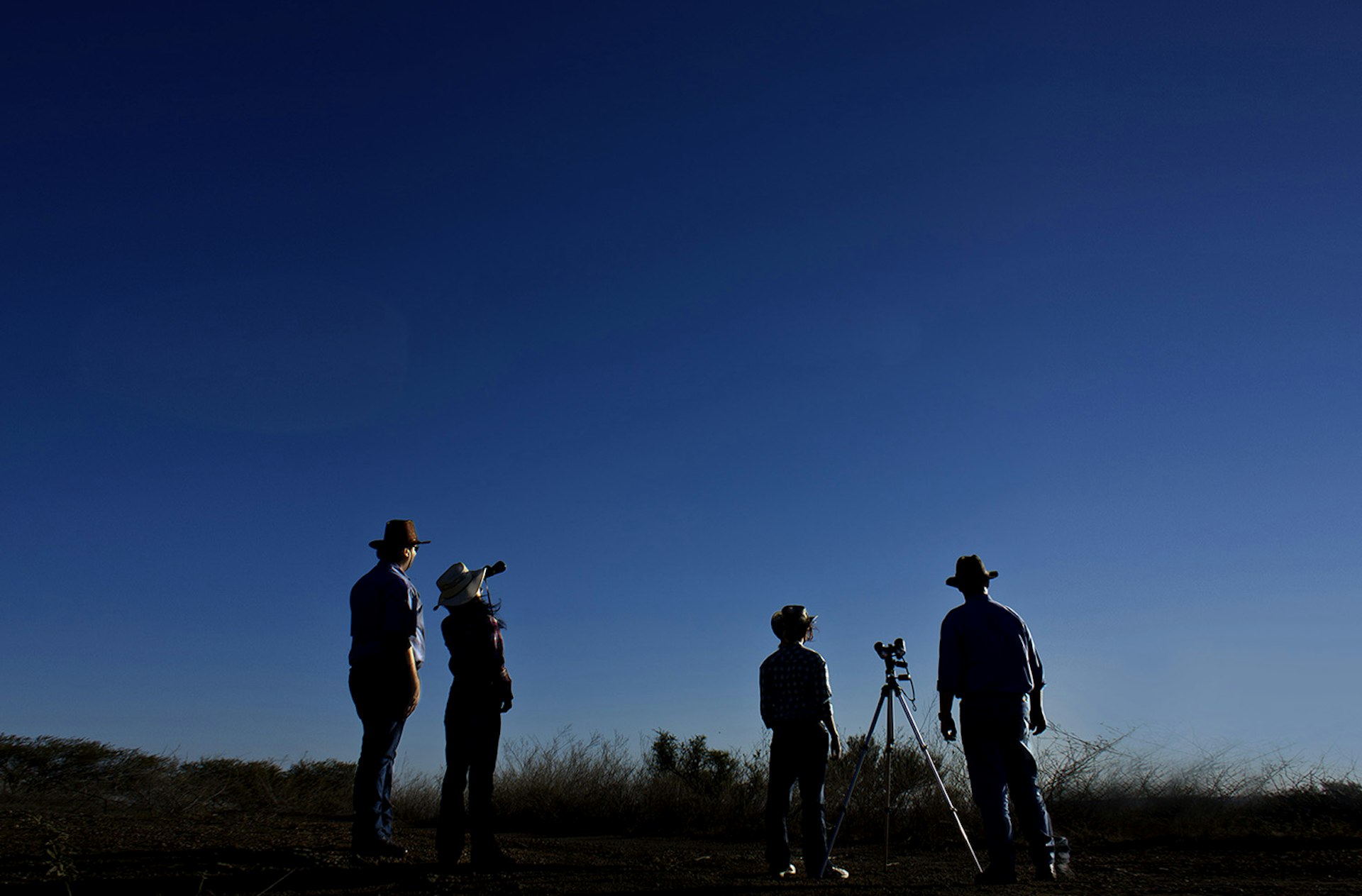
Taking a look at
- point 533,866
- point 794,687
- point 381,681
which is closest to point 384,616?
point 381,681

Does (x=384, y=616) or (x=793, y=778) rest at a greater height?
(x=384, y=616)

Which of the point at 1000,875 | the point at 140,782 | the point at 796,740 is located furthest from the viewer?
the point at 140,782

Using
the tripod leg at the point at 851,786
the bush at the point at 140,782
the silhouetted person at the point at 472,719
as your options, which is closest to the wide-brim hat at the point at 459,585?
the silhouetted person at the point at 472,719

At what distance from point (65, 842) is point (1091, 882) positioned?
21.3 feet

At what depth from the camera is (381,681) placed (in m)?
6.20

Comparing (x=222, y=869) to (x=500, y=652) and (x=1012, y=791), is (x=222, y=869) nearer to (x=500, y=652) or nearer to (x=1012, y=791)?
(x=500, y=652)

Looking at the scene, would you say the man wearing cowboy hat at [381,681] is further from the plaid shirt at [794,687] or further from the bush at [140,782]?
the bush at [140,782]

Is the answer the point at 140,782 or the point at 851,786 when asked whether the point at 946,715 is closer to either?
the point at 851,786

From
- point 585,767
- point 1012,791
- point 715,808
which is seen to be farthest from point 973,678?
point 585,767

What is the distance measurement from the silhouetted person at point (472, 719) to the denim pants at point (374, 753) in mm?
385

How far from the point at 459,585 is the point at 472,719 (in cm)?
87

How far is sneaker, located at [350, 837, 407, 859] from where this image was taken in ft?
19.8

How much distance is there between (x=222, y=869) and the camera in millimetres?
5758

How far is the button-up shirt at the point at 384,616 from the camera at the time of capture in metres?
6.27
